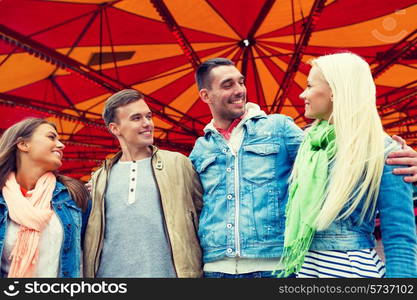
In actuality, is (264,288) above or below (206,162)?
below

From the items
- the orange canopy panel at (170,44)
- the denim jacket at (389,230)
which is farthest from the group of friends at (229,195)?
the orange canopy panel at (170,44)

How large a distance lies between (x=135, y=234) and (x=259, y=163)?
725 millimetres

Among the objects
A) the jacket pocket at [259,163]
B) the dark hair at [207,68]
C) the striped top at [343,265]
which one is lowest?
the striped top at [343,265]

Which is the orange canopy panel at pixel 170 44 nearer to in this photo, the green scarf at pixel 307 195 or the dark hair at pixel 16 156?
the dark hair at pixel 16 156

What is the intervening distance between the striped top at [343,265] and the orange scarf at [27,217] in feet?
4.13

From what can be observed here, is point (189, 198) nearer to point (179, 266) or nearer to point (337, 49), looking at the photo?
point (179, 266)

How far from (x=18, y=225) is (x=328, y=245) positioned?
1.49 m

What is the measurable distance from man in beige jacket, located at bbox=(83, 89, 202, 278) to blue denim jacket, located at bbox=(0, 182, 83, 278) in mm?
84

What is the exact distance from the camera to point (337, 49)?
27.3 ft

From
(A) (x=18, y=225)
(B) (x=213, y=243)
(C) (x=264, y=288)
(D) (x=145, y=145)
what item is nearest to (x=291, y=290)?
(C) (x=264, y=288)

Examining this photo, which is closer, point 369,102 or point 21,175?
point 369,102

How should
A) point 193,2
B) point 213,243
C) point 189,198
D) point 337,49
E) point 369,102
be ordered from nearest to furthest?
1. point 369,102
2. point 213,243
3. point 189,198
4. point 193,2
5. point 337,49

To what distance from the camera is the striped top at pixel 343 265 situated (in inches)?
70.5

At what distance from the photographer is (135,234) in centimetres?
236
